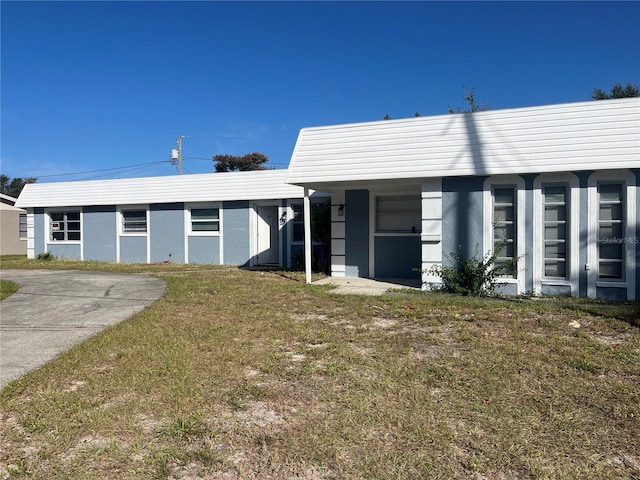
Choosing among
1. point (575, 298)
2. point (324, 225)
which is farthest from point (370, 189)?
point (575, 298)

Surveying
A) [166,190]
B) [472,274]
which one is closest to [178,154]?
[166,190]

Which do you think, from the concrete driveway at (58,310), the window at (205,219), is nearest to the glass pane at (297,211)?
the window at (205,219)

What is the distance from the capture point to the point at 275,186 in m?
16.4

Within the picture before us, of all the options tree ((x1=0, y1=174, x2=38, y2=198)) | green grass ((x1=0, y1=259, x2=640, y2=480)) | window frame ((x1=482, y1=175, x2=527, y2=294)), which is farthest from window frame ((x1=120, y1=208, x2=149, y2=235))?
tree ((x1=0, y1=174, x2=38, y2=198))

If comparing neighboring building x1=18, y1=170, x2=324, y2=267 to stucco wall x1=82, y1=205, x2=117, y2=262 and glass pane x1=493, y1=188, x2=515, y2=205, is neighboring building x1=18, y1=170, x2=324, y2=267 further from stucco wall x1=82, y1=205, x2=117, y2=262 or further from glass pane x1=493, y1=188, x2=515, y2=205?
glass pane x1=493, y1=188, x2=515, y2=205

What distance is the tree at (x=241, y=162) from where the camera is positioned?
48.8 m

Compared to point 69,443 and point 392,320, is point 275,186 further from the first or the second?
point 69,443

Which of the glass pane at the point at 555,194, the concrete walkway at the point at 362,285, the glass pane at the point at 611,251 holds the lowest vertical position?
the concrete walkway at the point at 362,285

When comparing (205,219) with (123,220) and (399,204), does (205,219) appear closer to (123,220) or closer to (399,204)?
(123,220)

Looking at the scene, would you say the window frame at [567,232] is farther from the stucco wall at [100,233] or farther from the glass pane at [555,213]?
the stucco wall at [100,233]

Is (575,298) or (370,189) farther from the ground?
(370,189)

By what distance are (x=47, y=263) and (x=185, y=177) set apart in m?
6.64

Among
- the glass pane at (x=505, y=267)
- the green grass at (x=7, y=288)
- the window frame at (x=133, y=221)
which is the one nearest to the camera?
the glass pane at (x=505, y=267)

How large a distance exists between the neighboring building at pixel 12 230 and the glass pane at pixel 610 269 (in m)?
27.9
